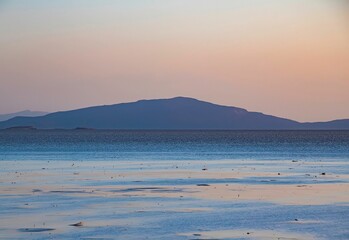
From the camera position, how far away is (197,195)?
118 feet

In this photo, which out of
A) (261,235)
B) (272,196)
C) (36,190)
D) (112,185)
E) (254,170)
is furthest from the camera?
(254,170)

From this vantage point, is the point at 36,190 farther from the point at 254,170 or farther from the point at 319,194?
the point at 254,170

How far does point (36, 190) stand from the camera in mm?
38406

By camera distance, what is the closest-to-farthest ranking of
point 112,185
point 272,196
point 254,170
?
point 272,196 → point 112,185 → point 254,170

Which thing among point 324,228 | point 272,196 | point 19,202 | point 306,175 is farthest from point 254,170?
point 324,228

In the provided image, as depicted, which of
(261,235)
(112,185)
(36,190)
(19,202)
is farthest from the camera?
(112,185)

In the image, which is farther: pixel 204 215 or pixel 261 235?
pixel 204 215

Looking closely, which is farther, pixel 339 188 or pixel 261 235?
pixel 339 188

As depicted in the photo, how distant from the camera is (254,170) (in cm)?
5722

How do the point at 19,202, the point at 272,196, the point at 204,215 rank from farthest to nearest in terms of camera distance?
the point at 272,196 < the point at 19,202 < the point at 204,215

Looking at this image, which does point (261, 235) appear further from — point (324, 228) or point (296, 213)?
point (296, 213)

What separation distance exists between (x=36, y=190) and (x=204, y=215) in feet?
40.7

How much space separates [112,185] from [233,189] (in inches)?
254

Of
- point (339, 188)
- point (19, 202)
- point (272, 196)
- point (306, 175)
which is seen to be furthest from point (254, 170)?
point (19, 202)
